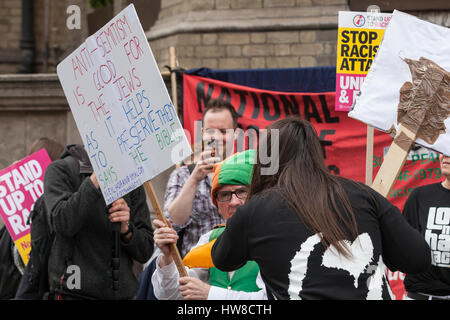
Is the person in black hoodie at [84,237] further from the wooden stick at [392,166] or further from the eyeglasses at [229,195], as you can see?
the wooden stick at [392,166]

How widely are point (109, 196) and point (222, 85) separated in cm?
379

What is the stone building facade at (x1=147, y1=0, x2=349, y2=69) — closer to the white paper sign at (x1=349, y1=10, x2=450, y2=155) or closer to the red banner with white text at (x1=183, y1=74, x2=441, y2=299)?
the red banner with white text at (x1=183, y1=74, x2=441, y2=299)

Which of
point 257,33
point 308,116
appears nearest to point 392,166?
point 308,116

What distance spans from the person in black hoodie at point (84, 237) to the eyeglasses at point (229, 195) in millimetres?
912

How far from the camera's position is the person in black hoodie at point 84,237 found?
3576mm

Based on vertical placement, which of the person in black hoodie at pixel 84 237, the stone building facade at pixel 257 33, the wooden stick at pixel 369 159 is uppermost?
the stone building facade at pixel 257 33

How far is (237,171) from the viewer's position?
9.34 ft

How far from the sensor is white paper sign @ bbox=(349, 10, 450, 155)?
3.16m

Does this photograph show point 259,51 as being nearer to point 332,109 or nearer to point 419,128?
point 332,109

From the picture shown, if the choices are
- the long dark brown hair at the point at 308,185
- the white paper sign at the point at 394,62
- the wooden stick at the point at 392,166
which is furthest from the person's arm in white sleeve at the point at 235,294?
the white paper sign at the point at 394,62

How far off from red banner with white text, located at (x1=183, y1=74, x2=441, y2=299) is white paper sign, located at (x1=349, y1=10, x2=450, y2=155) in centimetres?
300

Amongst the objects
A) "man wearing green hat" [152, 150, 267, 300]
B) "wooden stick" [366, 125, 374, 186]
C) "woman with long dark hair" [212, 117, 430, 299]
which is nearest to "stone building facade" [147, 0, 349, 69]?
"wooden stick" [366, 125, 374, 186]

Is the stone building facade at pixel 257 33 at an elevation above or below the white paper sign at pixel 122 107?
above

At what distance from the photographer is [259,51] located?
9.38 metres
